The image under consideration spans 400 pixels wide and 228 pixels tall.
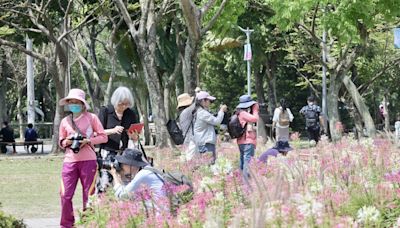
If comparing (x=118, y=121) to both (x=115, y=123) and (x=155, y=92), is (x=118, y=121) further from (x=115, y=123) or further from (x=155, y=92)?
(x=155, y=92)

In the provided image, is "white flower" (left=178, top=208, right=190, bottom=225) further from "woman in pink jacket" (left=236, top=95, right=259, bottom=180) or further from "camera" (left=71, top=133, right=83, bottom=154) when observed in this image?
"woman in pink jacket" (left=236, top=95, right=259, bottom=180)

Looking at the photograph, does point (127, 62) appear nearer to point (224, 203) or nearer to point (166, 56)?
point (166, 56)

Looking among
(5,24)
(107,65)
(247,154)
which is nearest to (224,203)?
(247,154)

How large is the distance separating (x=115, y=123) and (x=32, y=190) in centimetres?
598

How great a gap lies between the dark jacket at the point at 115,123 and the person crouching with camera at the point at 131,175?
112 cm

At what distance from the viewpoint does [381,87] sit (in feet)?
172

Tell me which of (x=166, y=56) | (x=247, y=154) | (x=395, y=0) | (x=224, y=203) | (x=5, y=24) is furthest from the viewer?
Answer: (x=166, y=56)

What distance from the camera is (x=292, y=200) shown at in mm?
4391

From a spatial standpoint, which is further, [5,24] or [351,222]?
[5,24]

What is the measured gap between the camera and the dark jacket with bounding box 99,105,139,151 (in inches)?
368

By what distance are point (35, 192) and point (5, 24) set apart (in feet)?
48.7

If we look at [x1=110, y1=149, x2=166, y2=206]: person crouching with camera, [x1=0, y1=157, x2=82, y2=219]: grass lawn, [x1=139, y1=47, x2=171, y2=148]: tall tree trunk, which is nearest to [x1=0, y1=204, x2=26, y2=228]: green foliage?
[x1=110, y1=149, x2=166, y2=206]: person crouching with camera

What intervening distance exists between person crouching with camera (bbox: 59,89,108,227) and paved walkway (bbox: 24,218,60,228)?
1227 millimetres

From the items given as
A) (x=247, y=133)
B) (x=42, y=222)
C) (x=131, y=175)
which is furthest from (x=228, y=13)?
(x=131, y=175)
